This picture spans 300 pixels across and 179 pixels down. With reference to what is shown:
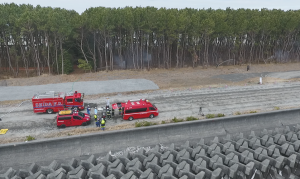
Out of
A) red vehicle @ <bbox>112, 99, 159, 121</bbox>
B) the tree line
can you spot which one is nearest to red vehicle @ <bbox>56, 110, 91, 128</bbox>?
red vehicle @ <bbox>112, 99, 159, 121</bbox>

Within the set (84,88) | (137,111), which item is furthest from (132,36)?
(137,111)

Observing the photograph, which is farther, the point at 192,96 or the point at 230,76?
the point at 230,76

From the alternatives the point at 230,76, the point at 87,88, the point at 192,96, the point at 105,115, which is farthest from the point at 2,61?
the point at 230,76

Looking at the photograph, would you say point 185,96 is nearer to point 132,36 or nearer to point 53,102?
point 53,102

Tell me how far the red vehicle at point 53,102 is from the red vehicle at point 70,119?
3.57 metres

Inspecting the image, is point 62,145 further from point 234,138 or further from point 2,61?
point 2,61

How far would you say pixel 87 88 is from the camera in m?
35.2

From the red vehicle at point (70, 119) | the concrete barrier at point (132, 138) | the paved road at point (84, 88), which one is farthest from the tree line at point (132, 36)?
the concrete barrier at point (132, 138)

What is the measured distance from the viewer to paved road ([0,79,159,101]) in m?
32.4

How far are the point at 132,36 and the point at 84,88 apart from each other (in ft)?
56.0

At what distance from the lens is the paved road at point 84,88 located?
106 ft

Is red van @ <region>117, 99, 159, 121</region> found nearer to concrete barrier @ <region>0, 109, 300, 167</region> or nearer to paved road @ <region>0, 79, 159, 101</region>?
concrete barrier @ <region>0, 109, 300, 167</region>

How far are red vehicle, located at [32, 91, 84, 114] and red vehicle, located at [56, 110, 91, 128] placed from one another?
3570 mm

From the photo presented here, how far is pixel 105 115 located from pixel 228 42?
41737 millimetres
